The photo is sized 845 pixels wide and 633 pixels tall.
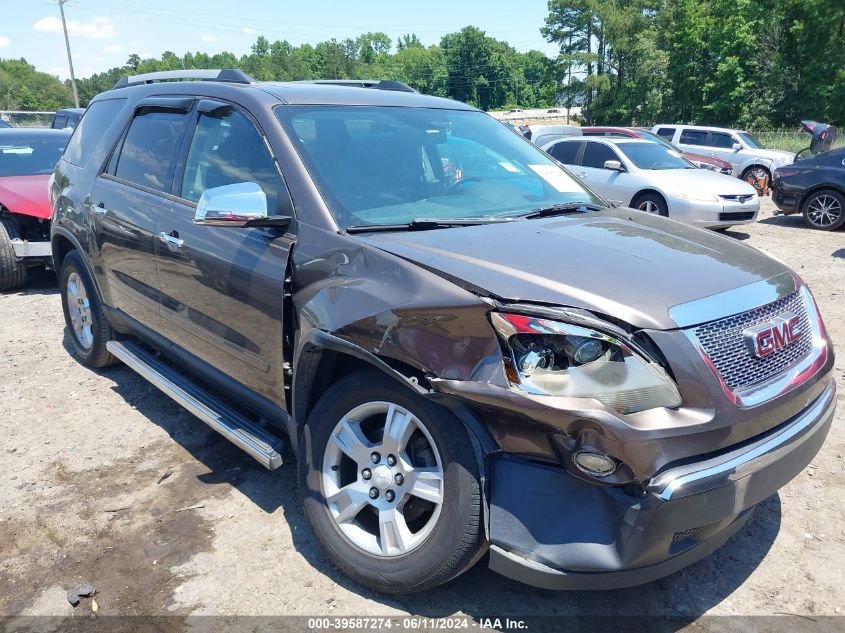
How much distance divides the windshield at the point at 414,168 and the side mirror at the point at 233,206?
28cm

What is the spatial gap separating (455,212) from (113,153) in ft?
9.02

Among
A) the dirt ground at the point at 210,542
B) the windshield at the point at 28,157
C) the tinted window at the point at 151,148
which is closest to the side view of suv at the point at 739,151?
the dirt ground at the point at 210,542

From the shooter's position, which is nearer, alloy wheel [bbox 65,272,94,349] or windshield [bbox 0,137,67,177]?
alloy wheel [bbox 65,272,94,349]

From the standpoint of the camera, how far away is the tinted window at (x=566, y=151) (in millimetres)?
12750

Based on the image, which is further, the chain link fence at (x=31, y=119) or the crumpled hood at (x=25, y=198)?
the chain link fence at (x=31, y=119)

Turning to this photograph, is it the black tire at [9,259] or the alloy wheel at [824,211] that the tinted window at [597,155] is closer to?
the alloy wheel at [824,211]

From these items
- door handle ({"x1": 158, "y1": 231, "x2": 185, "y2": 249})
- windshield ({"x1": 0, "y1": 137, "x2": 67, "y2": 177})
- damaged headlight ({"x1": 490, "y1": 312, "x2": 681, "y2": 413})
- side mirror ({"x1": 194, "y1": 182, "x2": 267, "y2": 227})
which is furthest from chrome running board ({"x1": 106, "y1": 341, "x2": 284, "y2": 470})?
windshield ({"x1": 0, "y1": 137, "x2": 67, "y2": 177})

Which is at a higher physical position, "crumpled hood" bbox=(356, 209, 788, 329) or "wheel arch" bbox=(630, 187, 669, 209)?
"crumpled hood" bbox=(356, 209, 788, 329)

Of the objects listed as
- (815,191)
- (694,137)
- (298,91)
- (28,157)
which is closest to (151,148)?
(298,91)

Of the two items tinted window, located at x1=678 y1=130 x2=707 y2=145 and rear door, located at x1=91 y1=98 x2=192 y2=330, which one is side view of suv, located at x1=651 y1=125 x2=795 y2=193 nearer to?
tinted window, located at x1=678 y1=130 x2=707 y2=145

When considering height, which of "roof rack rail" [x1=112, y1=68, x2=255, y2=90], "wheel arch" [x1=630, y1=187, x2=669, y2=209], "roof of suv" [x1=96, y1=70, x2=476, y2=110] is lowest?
"wheel arch" [x1=630, y1=187, x2=669, y2=209]

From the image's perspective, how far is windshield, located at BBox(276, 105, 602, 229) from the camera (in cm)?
299

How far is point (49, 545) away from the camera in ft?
10.3

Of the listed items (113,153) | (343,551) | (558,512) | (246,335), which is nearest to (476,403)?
(558,512)
